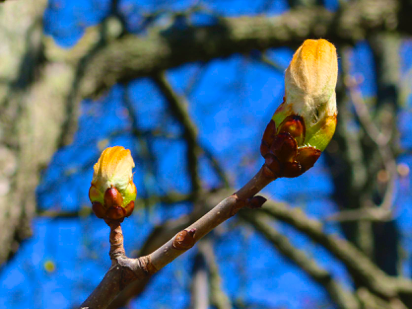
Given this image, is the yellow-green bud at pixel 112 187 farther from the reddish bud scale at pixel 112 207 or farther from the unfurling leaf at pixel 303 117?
the unfurling leaf at pixel 303 117

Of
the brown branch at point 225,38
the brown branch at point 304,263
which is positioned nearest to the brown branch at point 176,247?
the brown branch at point 225,38

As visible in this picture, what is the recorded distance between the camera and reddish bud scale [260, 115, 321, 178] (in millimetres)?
456

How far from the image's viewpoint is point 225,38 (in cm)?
242

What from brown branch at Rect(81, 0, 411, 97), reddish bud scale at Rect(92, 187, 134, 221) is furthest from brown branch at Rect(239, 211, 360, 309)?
reddish bud scale at Rect(92, 187, 134, 221)

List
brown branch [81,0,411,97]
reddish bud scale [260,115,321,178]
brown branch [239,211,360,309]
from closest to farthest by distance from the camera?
reddish bud scale [260,115,321,178]
brown branch [81,0,411,97]
brown branch [239,211,360,309]

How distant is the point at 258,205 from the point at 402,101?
414 cm

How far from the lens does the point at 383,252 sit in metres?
3.63

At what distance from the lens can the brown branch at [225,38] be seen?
2324 mm

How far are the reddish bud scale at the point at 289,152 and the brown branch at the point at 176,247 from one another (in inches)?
0.6

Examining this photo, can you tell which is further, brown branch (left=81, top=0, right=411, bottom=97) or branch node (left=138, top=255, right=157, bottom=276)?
brown branch (left=81, top=0, right=411, bottom=97)

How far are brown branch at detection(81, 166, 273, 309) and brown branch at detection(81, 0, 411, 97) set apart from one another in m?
1.88

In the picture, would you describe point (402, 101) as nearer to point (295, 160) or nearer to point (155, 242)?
point (155, 242)

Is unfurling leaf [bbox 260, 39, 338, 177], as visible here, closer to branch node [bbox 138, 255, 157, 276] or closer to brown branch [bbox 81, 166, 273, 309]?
brown branch [bbox 81, 166, 273, 309]

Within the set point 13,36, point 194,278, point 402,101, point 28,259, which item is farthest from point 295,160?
point 402,101
